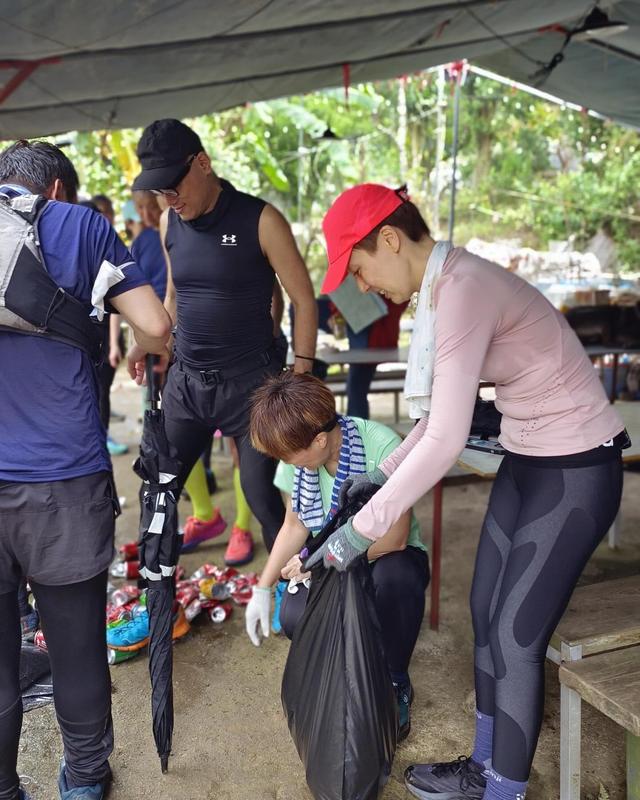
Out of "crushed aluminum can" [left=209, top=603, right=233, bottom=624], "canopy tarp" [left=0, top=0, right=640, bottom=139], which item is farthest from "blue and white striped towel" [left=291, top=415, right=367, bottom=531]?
"canopy tarp" [left=0, top=0, right=640, bottom=139]

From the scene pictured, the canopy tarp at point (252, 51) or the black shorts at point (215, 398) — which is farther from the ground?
the canopy tarp at point (252, 51)

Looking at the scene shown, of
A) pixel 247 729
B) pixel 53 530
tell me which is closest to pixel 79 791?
pixel 247 729

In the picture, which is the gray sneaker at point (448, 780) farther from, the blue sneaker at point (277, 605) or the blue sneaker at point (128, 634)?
the blue sneaker at point (128, 634)

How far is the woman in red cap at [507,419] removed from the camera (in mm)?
1471

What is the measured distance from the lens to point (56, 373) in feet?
5.42

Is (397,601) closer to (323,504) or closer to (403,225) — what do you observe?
(323,504)

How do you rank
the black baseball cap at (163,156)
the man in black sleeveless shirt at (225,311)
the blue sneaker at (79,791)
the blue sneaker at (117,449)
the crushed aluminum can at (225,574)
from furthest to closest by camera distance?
the blue sneaker at (117,449) → the crushed aluminum can at (225,574) → the man in black sleeveless shirt at (225,311) → the black baseball cap at (163,156) → the blue sneaker at (79,791)

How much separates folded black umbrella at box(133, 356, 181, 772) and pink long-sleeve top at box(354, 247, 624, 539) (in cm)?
82

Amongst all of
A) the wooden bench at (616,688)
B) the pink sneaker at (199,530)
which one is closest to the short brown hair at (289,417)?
the wooden bench at (616,688)

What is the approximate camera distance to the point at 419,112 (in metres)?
16.2

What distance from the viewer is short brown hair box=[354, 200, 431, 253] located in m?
1.55

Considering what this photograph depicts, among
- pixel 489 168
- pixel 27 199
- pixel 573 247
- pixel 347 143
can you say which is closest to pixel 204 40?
pixel 27 199

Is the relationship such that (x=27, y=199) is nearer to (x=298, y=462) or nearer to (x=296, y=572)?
(x=298, y=462)

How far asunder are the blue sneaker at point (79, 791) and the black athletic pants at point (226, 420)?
0.97m
